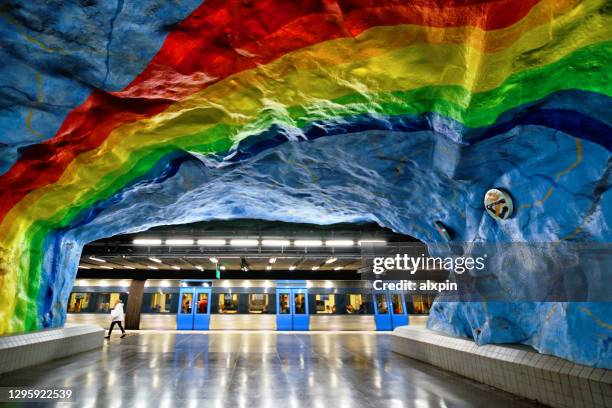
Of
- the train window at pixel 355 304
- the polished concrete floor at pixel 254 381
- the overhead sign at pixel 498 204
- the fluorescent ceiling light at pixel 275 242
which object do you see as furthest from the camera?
the train window at pixel 355 304

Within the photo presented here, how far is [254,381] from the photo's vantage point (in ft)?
17.4

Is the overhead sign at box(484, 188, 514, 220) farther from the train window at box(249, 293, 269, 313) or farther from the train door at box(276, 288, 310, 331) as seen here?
the train window at box(249, 293, 269, 313)

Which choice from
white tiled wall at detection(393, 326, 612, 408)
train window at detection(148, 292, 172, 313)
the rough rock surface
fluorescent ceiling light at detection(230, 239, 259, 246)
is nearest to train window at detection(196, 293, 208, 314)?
train window at detection(148, 292, 172, 313)

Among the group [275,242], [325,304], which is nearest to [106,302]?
[275,242]

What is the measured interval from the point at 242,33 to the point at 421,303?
15706 millimetres

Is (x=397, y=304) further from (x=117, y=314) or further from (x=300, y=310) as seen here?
(x=117, y=314)

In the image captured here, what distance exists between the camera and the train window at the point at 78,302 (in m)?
15.7

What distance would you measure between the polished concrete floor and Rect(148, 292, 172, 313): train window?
817cm

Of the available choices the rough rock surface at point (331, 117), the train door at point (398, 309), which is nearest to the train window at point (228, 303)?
the train door at point (398, 309)

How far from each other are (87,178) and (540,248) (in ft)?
21.2

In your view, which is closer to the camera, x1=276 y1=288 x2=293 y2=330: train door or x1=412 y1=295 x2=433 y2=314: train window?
x1=276 y1=288 x2=293 y2=330: train door

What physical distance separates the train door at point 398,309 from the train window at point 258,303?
568 centimetres

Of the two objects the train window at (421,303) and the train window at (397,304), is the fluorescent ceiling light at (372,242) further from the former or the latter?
the train window at (421,303)

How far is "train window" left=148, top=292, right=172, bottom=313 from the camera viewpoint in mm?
16109
